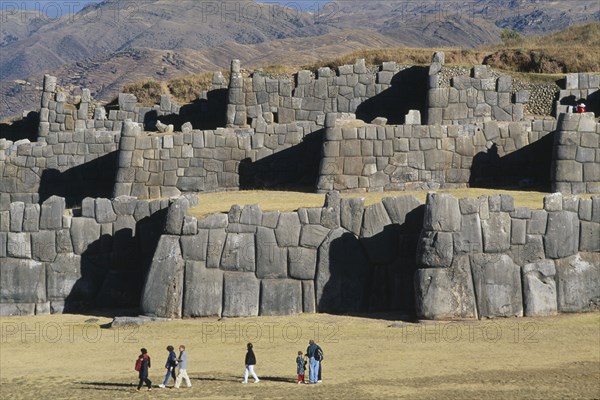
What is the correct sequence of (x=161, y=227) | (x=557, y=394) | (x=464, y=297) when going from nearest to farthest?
(x=557, y=394) < (x=464, y=297) < (x=161, y=227)

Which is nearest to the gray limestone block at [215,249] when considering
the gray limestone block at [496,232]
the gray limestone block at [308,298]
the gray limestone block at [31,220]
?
the gray limestone block at [308,298]

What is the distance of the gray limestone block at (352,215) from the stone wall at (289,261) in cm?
2

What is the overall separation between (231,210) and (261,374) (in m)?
6.05

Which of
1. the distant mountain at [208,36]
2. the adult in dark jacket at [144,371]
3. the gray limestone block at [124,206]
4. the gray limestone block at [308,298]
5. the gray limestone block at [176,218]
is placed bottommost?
the adult in dark jacket at [144,371]

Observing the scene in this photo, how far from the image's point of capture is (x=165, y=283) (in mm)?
34594

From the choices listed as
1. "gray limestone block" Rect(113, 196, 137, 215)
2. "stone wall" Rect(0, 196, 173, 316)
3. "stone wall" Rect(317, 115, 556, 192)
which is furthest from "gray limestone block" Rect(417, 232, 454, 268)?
"stone wall" Rect(317, 115, 556, 192)

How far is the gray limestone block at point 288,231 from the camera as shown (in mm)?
34688

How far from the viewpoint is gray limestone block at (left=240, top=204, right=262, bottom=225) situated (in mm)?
34875

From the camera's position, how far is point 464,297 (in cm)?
3247

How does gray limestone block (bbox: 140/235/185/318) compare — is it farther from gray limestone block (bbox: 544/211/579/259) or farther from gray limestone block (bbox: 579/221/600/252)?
gray limestone block (bbox: 579/221/600/252)

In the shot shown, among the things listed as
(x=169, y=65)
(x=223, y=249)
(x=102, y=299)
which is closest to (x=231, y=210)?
(x=223, y=249)

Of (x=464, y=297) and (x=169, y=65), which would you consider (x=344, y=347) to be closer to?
(x=464, y=297)

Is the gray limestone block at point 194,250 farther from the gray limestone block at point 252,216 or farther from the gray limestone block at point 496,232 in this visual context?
the gray limestone block at point 496,232

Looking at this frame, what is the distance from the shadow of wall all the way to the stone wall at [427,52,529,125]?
3.26 m
